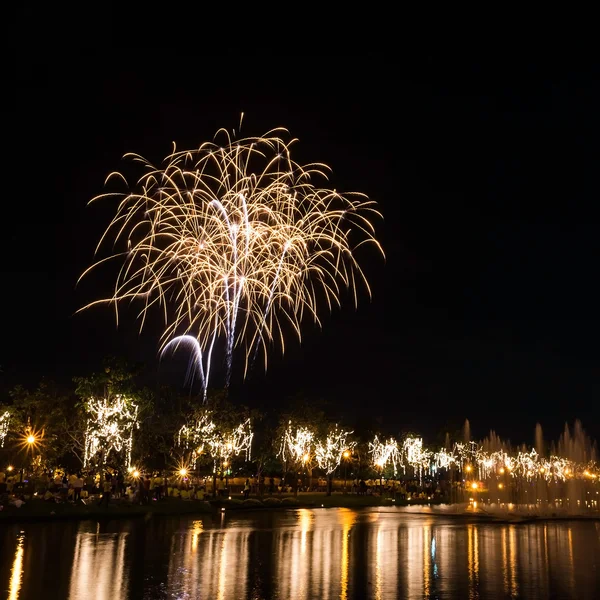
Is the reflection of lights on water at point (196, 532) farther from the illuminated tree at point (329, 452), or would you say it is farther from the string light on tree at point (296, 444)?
the illuminated tree at point (329, 452)

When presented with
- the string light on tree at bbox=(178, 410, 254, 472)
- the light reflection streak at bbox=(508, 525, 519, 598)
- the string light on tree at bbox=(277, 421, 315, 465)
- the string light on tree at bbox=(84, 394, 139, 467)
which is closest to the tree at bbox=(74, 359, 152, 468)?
the string light on tree at bbox=(84, 394, 139, 467)

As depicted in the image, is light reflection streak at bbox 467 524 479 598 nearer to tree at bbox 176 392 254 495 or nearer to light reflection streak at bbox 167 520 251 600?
light reflection streak at bbox 167 520 251 600

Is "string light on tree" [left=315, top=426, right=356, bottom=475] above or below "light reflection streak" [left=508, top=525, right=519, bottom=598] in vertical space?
above

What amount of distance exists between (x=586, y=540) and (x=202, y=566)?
18.3m

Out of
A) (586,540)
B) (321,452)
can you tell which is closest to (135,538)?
(586,540)

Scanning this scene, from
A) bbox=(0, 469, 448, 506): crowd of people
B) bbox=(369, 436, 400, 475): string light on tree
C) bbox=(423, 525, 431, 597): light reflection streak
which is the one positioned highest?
bbox=(369, 436, 400, 475): string light on tree

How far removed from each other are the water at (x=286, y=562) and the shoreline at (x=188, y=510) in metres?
1.98

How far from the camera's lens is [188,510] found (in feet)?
123

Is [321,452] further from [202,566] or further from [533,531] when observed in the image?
[202,566]

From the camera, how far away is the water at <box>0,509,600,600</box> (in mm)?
14008

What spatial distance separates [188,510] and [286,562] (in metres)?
20.5

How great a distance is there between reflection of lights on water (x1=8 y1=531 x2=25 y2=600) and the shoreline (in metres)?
9.66

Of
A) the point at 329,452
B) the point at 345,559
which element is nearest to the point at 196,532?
the point at 345,559

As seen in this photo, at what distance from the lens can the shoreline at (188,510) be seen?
2948cm
